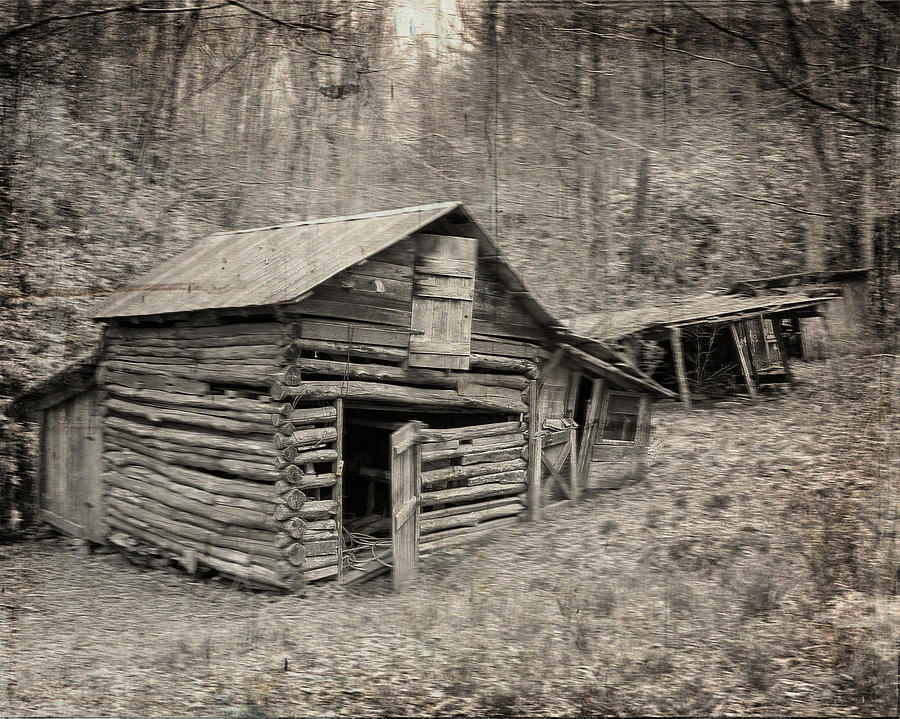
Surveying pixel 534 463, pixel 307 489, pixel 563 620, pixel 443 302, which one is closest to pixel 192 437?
pixel 307 489

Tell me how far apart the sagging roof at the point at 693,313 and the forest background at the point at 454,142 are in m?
2.69

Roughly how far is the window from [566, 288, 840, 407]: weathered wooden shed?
1678 millimetres

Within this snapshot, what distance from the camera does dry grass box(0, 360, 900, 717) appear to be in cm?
700

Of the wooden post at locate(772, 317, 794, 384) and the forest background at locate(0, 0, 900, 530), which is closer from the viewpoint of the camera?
the wooden post at locate(772, 317, 794, 384)

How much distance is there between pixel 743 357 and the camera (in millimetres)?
16047

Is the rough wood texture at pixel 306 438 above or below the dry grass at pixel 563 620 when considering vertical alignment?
above

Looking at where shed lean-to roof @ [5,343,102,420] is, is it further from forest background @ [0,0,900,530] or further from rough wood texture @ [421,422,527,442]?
rough wood texture @ [421,422,527,442]

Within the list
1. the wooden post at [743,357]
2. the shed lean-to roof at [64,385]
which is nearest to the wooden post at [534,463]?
the wooden post at [743,357]

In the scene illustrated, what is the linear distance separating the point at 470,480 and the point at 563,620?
3244 mm

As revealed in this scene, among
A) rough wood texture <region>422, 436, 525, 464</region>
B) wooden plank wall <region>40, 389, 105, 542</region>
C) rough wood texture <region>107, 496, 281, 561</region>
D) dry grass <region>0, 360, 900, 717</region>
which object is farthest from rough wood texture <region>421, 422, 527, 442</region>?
wooden plank wall <region>40, 389, 105, 542</region>

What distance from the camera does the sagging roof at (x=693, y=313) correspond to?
589 inches

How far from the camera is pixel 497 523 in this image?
12.0 meters

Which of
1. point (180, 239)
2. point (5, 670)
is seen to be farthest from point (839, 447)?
point (180, 239)

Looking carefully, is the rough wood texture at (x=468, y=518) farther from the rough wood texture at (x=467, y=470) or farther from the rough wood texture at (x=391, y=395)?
the rough wood texture at (x=391, y=395)
